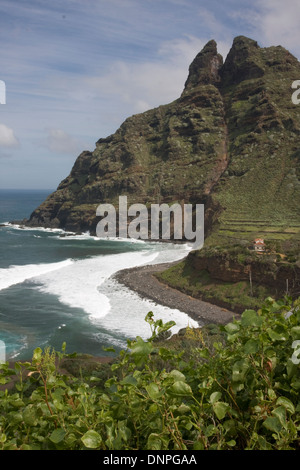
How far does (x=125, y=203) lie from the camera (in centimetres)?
9981

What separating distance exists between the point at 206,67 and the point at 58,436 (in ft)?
445

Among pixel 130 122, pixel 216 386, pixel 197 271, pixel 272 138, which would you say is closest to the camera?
pixel 216 386

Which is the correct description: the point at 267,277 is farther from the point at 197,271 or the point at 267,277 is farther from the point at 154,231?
the point at 154,231

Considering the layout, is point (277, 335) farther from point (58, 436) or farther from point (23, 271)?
point (23, 271)

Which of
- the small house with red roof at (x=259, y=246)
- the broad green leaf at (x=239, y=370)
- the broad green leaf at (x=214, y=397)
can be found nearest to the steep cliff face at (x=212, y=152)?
the small house with red roof at (x=259, y=246)

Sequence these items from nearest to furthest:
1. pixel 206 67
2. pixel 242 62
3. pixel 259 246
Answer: pixel 259 246
pixel 242 62
pixel 206 67

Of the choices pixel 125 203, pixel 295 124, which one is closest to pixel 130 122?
pixel 125 203

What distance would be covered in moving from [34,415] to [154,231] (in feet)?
287

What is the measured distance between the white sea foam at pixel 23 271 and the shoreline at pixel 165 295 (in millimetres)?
11515

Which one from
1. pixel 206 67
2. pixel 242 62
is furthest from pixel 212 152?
pixel 206 67

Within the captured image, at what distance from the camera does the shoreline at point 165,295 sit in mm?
35000

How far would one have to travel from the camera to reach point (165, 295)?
1652 inches

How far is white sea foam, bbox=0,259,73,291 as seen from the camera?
48.7 metres

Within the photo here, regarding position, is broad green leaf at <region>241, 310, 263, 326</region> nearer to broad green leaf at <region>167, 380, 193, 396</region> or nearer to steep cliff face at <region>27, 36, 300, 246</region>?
broad green leaf at <region>167, 380, 193, 396</region>
